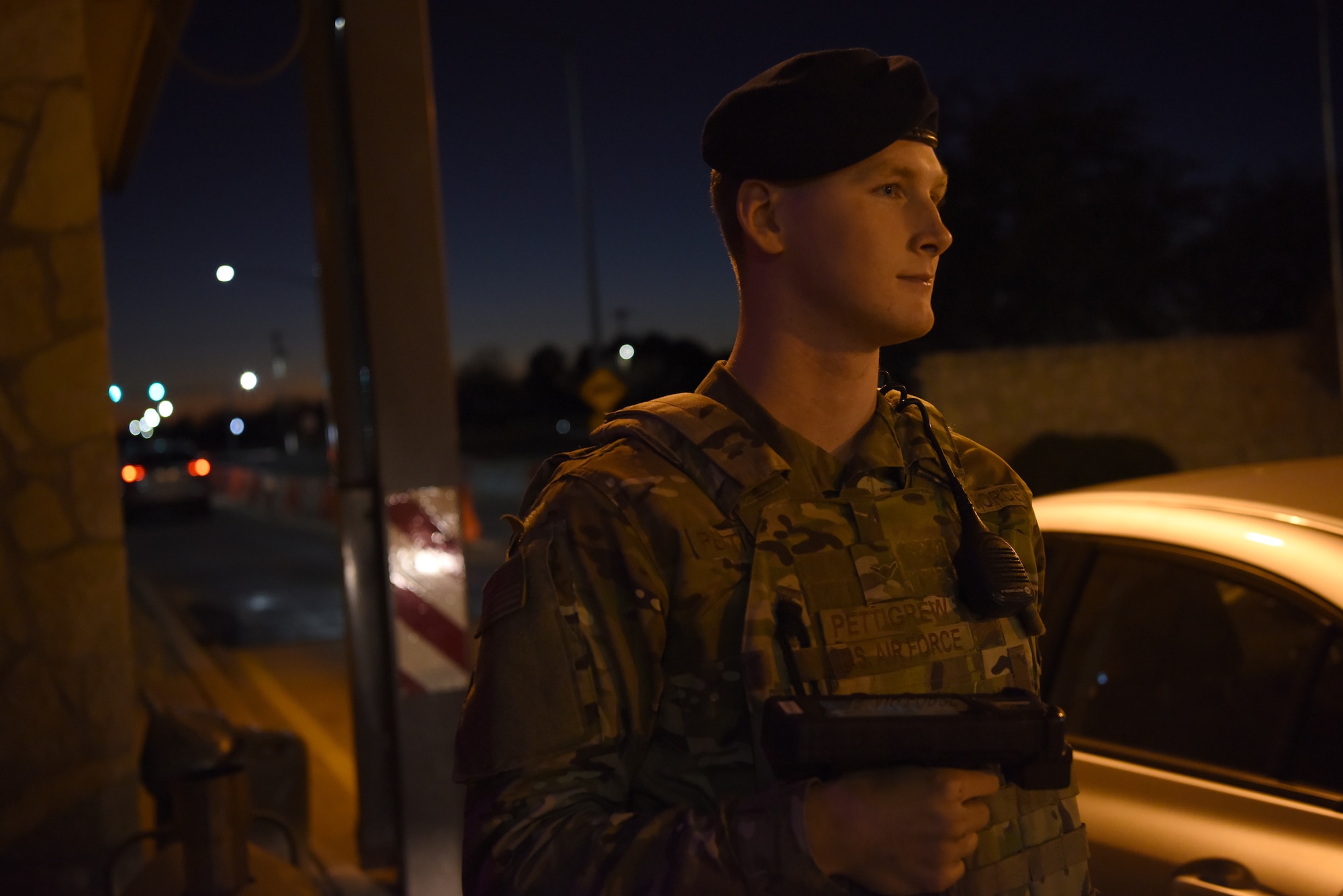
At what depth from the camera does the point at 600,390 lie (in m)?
14.0

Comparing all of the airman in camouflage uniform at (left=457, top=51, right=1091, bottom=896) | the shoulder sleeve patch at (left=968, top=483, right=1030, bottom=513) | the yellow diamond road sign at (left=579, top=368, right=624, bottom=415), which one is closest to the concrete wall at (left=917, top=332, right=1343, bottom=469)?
the yellow diamond road sign at (left=579, top=368, right=624, bottom=415)

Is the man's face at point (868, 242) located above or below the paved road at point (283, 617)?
above

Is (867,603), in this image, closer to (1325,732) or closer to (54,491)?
(1325,732)

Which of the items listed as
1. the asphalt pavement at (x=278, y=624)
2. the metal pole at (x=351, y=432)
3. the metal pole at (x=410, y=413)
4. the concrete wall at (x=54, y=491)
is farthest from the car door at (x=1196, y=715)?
the asphalt pavement at (x=278, y=624)

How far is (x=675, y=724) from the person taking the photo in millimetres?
1369

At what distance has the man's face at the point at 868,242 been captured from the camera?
1539 mm

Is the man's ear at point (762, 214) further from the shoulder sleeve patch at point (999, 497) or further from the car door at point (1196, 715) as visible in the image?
the car door at point (1196, 715)

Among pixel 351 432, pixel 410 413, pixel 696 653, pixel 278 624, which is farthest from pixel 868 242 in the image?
pixel 278 624

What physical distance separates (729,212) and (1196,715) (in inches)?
63.7

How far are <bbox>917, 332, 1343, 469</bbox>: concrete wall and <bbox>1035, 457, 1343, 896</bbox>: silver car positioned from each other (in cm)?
1210

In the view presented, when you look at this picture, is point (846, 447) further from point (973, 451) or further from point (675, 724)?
point (675, 724)

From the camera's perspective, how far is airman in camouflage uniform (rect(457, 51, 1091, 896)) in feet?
4.11

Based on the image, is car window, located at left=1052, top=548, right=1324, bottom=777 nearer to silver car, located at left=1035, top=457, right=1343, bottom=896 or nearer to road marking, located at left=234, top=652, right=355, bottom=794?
silver car, located at left=1035, top=457, right=1343, bottom=896

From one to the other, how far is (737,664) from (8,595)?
3.58m
